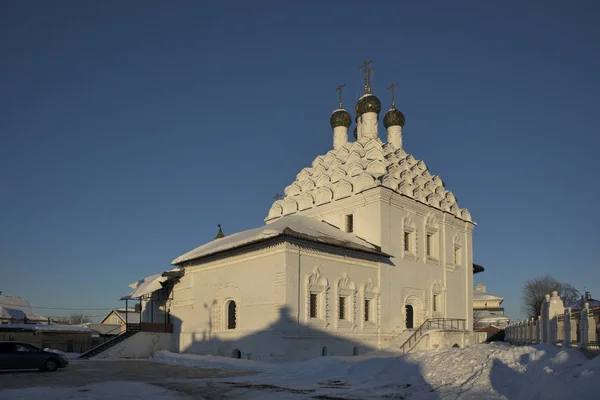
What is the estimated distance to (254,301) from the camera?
2103 cm

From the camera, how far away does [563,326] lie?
13.6m

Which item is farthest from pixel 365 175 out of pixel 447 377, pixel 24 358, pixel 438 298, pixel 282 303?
pixel 24 358

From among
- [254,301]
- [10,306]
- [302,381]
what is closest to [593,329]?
[302,381]

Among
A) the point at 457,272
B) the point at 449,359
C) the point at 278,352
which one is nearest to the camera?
the point at 449,359

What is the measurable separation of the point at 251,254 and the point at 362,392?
10.9 meters

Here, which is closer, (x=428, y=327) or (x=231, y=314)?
(x=231, y=314)

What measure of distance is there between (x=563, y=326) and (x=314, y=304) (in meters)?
9.62

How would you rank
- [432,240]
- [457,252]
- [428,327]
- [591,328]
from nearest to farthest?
[591,328]
[428,327]
[432,240]
[457,252]

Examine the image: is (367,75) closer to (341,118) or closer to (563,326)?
(341,118)

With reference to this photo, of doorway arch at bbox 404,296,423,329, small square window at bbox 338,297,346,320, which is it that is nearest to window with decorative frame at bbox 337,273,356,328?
small square window at bbox 338,297,346,320

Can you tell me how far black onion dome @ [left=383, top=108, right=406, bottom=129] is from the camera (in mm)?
31281

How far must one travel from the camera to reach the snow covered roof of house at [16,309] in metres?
41.8

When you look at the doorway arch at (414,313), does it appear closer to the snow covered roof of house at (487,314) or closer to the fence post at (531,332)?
the fence post at (531,332)

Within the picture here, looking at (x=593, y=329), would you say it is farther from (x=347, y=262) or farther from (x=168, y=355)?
(x=168, y=355)
